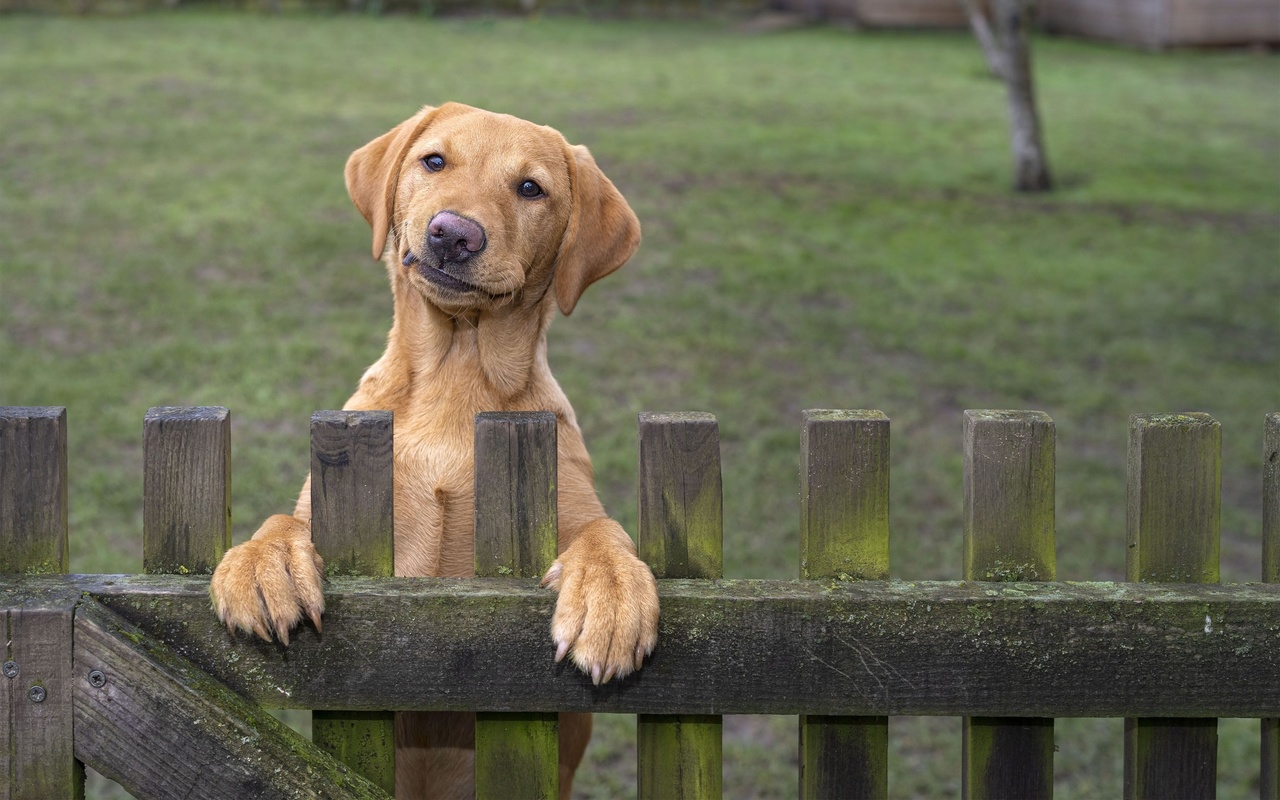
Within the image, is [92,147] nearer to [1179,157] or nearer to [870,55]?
[1179,157]

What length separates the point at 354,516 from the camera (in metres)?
2.23

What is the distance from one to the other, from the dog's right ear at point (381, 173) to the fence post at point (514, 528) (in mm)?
746

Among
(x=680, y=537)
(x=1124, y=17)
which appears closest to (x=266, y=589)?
(x=680, y=537)

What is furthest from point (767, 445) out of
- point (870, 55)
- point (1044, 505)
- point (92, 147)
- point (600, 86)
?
point (870, 55)

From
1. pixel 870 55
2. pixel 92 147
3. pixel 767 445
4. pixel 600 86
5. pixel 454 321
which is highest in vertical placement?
pixel 870 55

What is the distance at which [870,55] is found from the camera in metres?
19.8

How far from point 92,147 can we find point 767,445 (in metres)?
7.34

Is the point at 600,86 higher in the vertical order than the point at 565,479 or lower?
higher

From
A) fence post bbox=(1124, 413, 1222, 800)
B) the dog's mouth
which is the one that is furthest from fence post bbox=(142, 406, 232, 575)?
fence post bbox=(1124, 413, 1222, 800)

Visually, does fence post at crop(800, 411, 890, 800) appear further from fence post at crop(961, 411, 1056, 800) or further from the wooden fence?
fence post at crop(961, 411, 1056, 800)

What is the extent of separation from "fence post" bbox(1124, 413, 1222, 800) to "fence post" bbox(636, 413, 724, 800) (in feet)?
2.36

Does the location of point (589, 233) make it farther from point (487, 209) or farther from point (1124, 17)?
point (1124, 17)

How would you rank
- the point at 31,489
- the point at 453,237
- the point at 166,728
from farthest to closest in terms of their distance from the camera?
the point at 453,237 → the point at 31,489 → the point at 166,728

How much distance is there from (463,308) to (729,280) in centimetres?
669
